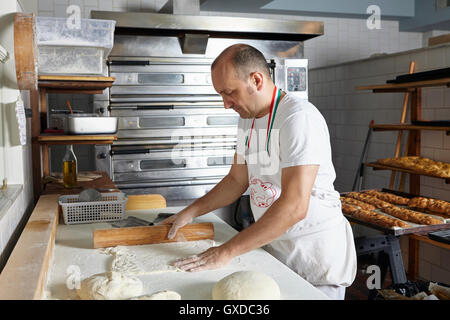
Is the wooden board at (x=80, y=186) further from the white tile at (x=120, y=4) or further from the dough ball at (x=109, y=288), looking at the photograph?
the white tile at (x=120, y=4)

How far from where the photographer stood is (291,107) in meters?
1.75

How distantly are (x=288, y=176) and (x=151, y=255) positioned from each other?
Answer: 0.57 meters

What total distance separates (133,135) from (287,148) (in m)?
2.71

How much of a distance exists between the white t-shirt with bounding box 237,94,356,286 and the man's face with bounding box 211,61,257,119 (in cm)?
10

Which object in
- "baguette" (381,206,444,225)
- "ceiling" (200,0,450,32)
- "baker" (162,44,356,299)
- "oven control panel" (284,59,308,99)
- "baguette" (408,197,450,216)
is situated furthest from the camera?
"ceiling" (200,0,450,32)

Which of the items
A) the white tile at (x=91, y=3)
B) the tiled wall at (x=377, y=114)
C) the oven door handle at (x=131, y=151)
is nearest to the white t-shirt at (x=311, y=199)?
the tiled wall at (x=377, y=114)

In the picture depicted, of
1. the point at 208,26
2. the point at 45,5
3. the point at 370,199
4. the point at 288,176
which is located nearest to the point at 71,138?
the point at 288,176

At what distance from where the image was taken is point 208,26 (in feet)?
13.7

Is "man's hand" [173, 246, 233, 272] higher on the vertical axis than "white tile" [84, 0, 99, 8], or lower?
lower

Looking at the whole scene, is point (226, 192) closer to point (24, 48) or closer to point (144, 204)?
point (144, 204)

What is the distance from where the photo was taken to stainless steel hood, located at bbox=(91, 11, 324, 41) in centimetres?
396

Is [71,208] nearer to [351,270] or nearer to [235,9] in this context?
[351,270]

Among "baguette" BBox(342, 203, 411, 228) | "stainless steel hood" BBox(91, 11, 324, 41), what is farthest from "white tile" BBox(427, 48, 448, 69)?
"baguette" BBox(342, 203, 411, 228)

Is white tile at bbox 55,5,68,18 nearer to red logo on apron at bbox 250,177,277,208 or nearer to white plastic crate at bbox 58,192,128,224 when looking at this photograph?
white plastic crate at bbox 58,192,128,224
